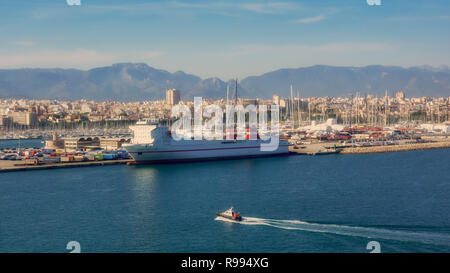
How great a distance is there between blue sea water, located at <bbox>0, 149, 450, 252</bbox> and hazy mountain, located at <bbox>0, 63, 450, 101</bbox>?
5287 centimetres

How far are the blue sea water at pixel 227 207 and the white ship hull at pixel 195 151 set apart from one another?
112cm

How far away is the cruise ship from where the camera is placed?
14.1 meters

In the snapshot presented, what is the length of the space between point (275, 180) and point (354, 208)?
3.43m

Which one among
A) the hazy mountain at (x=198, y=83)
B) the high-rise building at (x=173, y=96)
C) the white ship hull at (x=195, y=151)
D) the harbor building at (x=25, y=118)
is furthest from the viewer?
the hazy mountain at (x=198, y=83)

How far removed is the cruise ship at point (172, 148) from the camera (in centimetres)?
1407

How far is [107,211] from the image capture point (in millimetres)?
7633

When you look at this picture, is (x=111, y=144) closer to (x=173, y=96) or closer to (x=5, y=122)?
(x=5, y=122)

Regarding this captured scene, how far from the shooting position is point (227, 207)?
765 centimetres

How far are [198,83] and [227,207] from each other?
247 ft

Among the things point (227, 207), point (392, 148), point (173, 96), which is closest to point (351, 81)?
point (173, 96)

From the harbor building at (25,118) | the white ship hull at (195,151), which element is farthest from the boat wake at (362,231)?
the harbor building at (25,118)

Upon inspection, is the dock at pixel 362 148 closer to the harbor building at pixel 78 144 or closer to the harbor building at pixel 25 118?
the harbor building at pixel 78 144
